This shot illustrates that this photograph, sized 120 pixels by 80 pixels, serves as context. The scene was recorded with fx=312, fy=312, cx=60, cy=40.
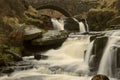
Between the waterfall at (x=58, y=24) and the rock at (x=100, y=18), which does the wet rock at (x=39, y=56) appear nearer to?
the waterfall at (x=58, y=24)

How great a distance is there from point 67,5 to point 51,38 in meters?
15.2

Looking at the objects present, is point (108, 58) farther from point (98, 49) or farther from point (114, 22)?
point (114, 22)

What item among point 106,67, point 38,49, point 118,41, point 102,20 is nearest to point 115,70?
point 106,67

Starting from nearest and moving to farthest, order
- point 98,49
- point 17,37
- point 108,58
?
point 108,58 → point 98,49 → point 17,37

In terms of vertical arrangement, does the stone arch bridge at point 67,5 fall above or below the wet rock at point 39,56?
above

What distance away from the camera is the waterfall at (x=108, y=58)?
53.4 ft

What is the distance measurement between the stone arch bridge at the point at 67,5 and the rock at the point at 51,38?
11970 mm

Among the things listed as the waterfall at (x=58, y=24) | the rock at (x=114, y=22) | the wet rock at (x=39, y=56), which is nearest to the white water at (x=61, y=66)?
the wet rock at (x=39, y=56)

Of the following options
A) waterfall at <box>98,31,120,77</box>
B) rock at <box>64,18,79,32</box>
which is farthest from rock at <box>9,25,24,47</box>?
rock at <box>64,18,79,32</box>

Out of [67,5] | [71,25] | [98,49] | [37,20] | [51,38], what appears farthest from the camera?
[67,5]

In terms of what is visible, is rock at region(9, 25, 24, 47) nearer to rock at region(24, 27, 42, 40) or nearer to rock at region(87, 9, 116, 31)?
rock at region(24, 27, 42, 40)

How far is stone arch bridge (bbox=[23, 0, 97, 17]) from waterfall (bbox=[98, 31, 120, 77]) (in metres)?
19.7

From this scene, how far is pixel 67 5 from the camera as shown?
38062 millimetres

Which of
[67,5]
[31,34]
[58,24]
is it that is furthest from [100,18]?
[31,34]
